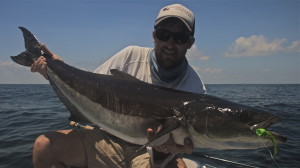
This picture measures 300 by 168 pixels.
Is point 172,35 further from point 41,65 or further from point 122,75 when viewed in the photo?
point 41,65

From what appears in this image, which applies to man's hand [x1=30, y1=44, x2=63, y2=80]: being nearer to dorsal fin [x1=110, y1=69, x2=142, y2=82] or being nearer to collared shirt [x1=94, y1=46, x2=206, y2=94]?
collared shirt [x1=94, y1=46, x2=206, y2=94]

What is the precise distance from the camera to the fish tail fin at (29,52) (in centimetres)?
449

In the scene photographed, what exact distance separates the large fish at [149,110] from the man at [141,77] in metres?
0.41

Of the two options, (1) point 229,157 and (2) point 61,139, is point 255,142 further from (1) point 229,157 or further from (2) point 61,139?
(1) point 229,157

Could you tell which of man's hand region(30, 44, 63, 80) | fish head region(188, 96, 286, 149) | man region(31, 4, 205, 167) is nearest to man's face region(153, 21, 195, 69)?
man region(31, 4, 205, 167)

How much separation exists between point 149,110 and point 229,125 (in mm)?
1001

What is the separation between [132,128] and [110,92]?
1.96 feet

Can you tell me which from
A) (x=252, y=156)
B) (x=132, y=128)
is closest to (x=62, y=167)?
(x=132, y=128)

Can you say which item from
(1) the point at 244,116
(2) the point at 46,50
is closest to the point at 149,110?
(1) the point at 244,116

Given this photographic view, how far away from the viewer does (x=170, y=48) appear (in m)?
4.15

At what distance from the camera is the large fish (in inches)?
111

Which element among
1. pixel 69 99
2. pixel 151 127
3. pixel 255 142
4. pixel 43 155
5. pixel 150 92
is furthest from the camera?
pixel 69 99

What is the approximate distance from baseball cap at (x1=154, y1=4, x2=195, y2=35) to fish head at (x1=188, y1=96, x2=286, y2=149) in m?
1.54

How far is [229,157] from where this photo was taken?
24.2ft
